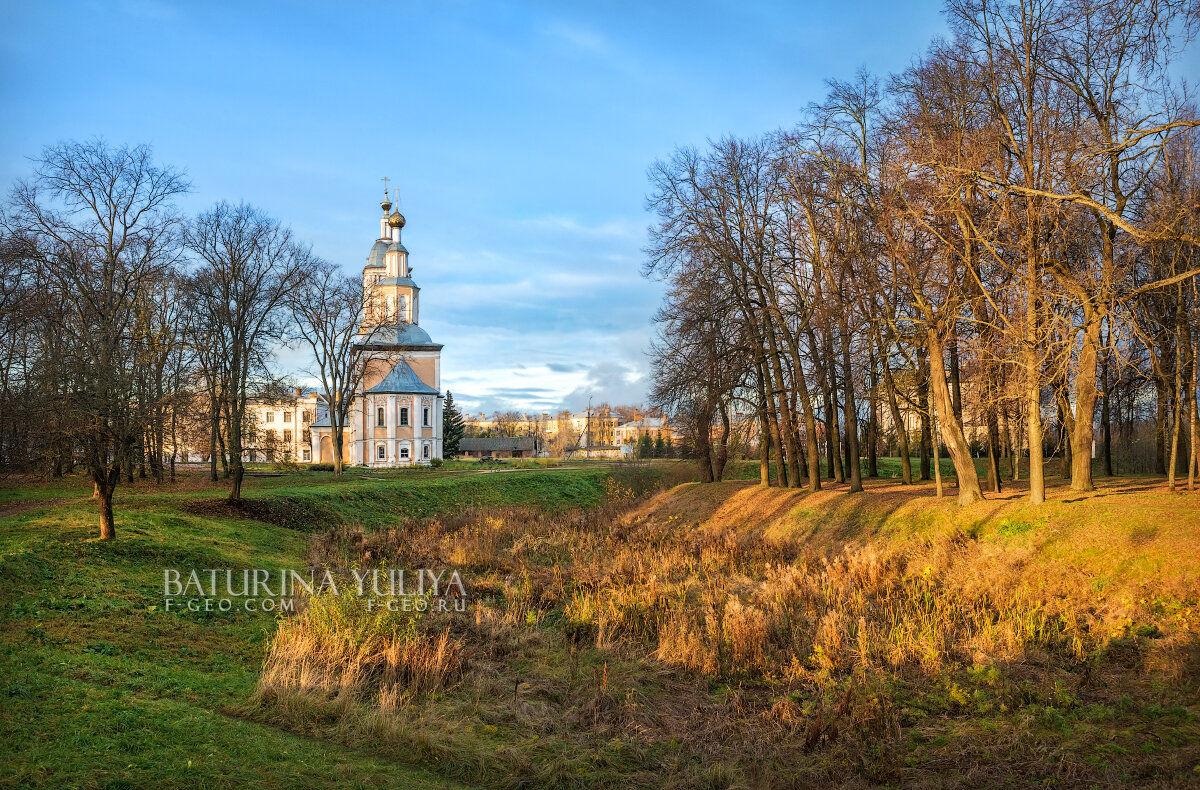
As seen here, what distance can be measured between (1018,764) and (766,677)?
2.96m

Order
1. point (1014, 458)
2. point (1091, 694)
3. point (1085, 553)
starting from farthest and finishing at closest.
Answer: point (1014, 458) → point (1085, 553) → point (1091, 694)

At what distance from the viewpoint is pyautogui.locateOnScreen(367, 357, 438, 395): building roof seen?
5197 centimetres

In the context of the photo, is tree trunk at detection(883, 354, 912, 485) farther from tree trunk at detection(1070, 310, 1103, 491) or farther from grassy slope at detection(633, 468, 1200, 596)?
tree trunk at detection(1070, 310, 1103, 491)

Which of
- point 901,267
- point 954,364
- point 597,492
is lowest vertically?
point 597,492

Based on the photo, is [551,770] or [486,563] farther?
[486,563]

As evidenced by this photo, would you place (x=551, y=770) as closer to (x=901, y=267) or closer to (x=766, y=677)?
(x=766, y=677)

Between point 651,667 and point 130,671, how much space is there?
5.80 m

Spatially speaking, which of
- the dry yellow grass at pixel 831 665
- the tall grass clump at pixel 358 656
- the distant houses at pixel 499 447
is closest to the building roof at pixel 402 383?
the distant houses at pixel 499 447

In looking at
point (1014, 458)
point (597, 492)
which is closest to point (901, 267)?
point (1014, 458)

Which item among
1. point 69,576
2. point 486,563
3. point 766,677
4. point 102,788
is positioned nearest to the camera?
point 102,788

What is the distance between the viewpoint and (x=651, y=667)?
9359mm

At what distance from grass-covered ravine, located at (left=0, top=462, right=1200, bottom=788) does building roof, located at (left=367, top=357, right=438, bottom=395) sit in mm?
36173

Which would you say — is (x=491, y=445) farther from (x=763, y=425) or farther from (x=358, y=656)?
(x=358, y=656)

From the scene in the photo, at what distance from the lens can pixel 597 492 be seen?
1465 inches
